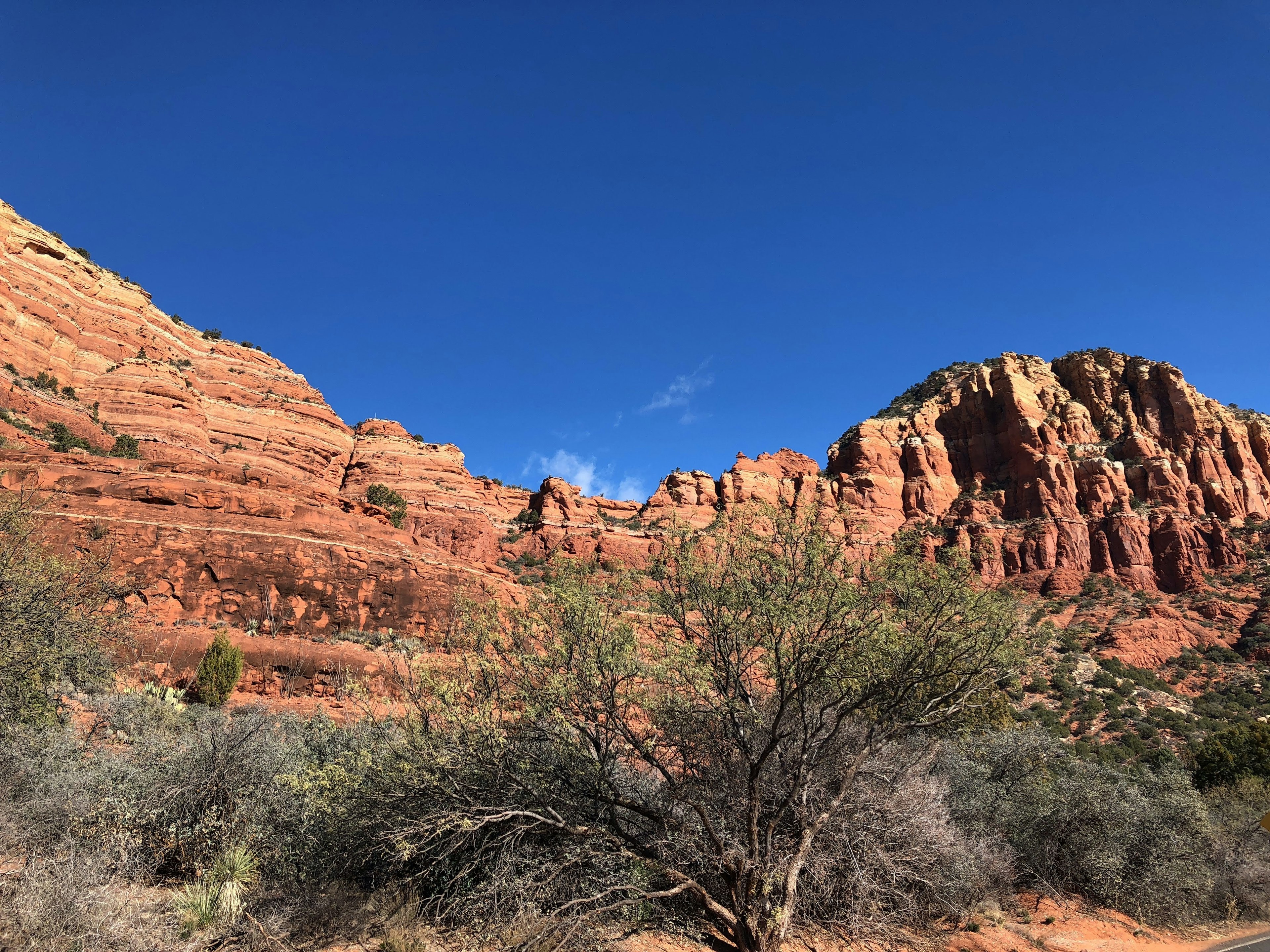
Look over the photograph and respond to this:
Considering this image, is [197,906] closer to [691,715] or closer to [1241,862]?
[691,715]

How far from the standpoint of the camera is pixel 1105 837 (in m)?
13.9

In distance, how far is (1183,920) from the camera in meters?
13.6

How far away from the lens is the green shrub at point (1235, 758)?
2427 cm

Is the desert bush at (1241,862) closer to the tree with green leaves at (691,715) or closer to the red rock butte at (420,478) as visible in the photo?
the tree with green leaves at (691,715)

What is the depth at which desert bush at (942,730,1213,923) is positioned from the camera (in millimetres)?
13734

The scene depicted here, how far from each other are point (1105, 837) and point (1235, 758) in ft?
55.8

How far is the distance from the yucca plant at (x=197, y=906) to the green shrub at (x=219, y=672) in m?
13.8

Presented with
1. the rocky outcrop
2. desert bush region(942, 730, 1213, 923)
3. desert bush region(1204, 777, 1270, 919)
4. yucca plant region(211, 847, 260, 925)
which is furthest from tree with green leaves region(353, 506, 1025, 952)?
the rocky outcrop

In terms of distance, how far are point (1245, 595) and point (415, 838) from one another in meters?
65.3

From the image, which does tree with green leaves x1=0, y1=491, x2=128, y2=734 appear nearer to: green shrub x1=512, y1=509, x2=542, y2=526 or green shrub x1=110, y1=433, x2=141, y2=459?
green shrub x1=110, y1=433, x2=141, y2=459

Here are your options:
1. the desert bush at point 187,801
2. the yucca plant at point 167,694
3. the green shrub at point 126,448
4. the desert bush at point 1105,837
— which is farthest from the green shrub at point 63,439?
the desert bush at point 1105,837

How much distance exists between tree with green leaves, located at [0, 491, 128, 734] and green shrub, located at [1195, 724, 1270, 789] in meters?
34.8

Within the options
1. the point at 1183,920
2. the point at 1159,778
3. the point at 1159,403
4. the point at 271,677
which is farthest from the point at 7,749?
the point at 1159,403

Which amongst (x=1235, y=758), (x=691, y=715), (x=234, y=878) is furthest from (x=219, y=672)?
(x=1235, y=758)
